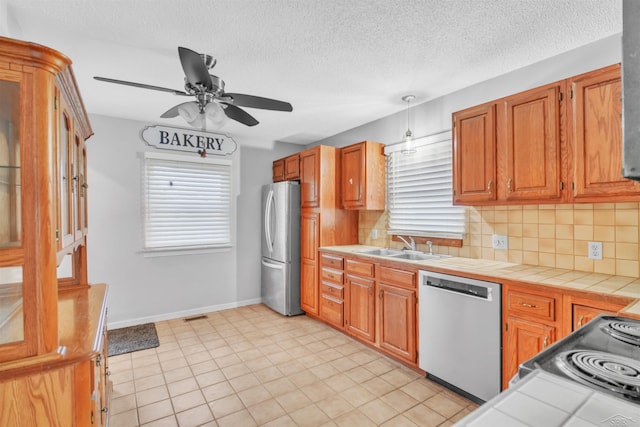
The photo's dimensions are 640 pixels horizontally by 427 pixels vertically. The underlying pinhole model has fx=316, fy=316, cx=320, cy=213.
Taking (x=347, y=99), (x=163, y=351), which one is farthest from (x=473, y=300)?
(x=163, y=351)

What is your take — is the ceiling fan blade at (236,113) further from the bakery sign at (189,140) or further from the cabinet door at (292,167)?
the bakery sign at (189,140)

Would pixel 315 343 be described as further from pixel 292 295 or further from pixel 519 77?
pixel 519 77

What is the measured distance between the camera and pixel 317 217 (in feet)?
13.0

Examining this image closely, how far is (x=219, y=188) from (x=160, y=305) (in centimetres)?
171

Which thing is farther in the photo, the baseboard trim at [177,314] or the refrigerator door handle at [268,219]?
the refrigerator door handle at [268,219]

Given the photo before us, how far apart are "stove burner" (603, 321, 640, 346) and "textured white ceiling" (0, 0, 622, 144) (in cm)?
173

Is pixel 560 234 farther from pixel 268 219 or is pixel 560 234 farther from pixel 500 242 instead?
pixel 268 219

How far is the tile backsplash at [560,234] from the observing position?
2.07 meters

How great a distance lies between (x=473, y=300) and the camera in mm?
2256

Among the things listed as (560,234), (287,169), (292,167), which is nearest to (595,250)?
(560,234)

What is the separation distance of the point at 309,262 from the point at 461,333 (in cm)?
214

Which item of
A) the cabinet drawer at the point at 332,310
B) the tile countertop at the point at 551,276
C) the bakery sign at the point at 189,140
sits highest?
the bakery sign at the point at 189,140

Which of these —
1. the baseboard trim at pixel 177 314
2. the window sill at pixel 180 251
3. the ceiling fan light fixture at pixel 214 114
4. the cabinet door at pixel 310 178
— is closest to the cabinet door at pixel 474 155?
the cabinet door at pixel 310 178

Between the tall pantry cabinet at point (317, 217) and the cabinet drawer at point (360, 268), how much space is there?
1.93ft
